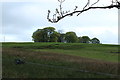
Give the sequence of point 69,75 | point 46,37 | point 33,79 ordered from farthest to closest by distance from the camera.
→ point 46,37, point 69,75, point 33,79

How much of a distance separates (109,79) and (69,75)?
2.56 meters

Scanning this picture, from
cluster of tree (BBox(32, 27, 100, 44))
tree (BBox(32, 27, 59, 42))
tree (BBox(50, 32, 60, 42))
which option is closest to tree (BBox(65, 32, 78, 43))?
cluster of tree (BBox(32, 27, 100, 44))

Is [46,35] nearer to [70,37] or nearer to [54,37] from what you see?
[54,37]

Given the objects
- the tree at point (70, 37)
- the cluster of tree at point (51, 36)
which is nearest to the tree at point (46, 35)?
the cluster of tree at point (51, 36)

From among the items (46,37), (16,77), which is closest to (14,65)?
(16,77)

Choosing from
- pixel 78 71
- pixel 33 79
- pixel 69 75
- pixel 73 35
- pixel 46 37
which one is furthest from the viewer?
pixel 73 35

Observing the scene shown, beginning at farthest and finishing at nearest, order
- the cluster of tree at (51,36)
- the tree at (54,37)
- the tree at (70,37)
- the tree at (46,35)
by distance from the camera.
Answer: the tree at (70,37)
the tree at (54,37)
the cluster of tree at (51,36)
the tree at (46,35)

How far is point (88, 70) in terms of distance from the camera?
18.4 m

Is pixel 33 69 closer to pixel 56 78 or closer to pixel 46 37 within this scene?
pixel 56 78

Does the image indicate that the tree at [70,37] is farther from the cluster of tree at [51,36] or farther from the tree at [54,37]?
the tree at [54,37]

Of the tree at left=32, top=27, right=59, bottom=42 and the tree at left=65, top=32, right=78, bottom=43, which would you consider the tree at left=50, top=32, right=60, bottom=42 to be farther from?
the tree at left=65, top=32, right=78, bottom=43

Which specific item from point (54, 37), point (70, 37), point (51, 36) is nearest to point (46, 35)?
point (51, 36)

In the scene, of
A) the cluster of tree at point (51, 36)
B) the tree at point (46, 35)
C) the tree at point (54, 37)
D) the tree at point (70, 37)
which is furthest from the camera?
the tree at point (70, 37)

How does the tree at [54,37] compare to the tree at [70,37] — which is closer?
the tree at [54,37]
